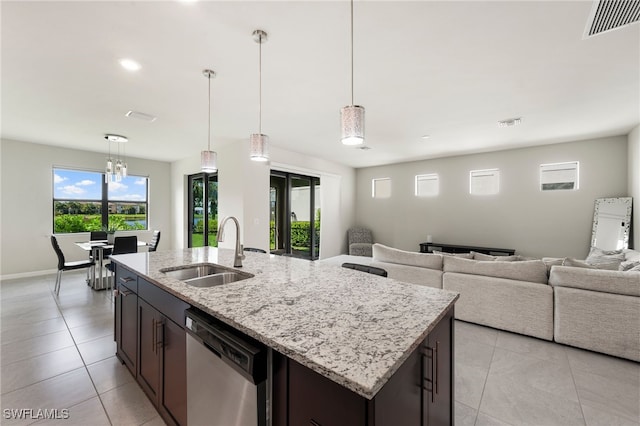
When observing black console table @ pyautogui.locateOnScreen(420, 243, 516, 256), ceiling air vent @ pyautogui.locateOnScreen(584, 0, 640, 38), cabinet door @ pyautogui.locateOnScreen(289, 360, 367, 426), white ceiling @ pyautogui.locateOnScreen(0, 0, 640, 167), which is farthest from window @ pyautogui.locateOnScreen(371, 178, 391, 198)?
cabinet door @ pyautogui.locateOnScreen(289, 360, 367, 426)

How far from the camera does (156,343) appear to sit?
1.64 m

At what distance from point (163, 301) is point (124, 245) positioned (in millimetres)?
3489

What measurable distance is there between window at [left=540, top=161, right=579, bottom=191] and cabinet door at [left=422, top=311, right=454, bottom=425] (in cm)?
556

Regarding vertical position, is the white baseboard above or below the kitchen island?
below

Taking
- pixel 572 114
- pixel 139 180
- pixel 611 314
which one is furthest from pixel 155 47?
pixel 139 180

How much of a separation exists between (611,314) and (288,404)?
3.15 meters

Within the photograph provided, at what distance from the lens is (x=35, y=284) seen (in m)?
4.60

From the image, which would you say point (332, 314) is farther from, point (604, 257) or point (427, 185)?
point (427, 185)

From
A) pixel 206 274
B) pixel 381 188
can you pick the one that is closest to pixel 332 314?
pixel 206 274

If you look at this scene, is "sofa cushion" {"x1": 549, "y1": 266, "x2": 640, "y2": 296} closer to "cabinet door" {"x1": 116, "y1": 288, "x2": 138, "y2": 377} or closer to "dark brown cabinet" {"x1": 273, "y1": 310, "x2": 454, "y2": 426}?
"dark brown cabinet" {"x1": 273, "y1": 310, "x2": 454, "y2": 426}

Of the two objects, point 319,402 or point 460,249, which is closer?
point 319,402

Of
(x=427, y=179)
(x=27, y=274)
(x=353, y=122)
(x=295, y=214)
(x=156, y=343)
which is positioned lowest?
(x=27, y=274)

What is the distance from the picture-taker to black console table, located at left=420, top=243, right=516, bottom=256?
5.38m

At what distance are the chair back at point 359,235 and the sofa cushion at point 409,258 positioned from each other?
3.61 metres
